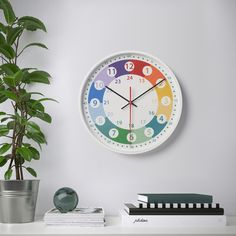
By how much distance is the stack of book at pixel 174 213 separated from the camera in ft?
5.67

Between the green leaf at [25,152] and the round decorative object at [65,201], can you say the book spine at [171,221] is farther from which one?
the green leaf at [25,152]

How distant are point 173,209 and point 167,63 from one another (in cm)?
78

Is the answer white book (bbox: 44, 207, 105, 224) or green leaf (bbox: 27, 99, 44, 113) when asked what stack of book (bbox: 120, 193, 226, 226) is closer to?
white book (bbox: 44, 207, 105, 224)

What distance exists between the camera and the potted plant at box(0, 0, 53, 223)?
181 cm

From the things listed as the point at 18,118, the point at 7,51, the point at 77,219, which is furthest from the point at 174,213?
the point at 7,51

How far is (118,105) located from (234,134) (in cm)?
61

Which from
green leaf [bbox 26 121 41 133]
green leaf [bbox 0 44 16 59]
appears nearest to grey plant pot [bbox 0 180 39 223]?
green leaf [bbox 26 121 41 133]

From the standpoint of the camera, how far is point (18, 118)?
6.05 ft

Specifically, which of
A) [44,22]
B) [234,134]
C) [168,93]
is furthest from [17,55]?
[234,134]

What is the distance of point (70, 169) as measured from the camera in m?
2.11

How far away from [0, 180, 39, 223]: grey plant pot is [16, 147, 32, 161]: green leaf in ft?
0.35

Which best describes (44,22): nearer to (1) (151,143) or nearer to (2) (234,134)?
(1) (151,143)

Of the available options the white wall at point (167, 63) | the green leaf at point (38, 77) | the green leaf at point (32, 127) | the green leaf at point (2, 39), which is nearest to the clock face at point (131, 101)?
the white wall at point (167, 63)

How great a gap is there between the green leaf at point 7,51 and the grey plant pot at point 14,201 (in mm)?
601
